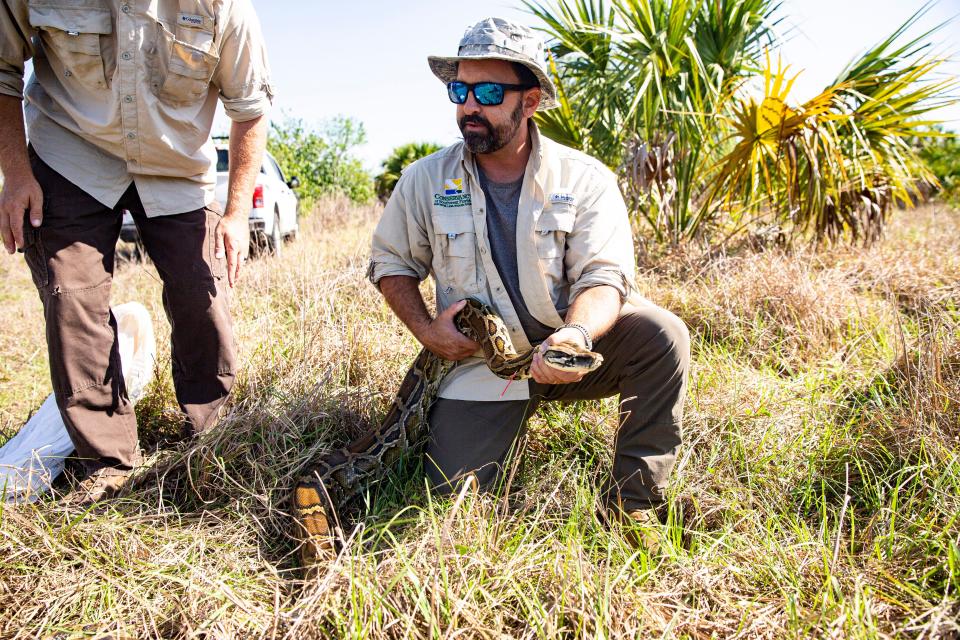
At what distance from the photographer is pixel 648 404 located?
10.8 feet

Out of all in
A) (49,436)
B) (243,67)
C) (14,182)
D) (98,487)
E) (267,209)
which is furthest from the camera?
(267,209)

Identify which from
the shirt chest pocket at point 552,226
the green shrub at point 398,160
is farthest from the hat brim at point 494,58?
the green shrub at point 398,160

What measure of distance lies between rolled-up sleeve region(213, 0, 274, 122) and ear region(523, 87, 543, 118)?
1.57 meters

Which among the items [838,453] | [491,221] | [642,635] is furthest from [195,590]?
[838,453]

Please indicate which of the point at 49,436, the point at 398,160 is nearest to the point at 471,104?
the point at 49,436

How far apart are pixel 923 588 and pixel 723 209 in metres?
6.02

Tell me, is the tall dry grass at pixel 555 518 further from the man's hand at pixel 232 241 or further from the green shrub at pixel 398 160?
the green shrub at pixel 398 160

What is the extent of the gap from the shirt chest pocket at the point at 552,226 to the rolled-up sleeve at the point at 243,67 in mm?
1835

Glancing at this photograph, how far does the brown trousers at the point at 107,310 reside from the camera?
327cm

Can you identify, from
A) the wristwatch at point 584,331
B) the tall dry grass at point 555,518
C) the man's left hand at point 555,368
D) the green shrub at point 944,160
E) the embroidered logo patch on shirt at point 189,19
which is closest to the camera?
the tall dry grass at point 555,518

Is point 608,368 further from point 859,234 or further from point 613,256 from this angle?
point 859,234

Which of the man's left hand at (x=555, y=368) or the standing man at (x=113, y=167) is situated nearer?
the man's left hand at (x=555, y=368)

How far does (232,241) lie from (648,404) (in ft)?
8.21

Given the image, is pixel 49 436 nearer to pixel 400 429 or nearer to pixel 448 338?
pixel 400 429
